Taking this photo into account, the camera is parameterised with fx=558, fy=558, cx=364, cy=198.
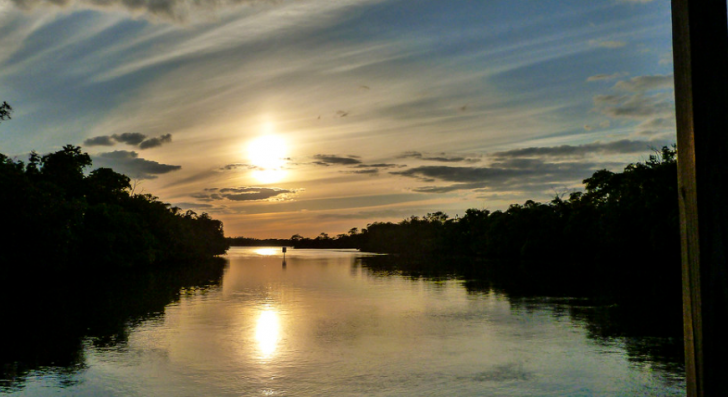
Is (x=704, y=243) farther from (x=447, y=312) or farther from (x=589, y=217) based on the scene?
(x=589, y=217)

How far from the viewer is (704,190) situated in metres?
1.81

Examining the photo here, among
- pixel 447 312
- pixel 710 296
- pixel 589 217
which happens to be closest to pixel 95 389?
pixel 710 296

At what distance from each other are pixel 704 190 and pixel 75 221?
147 ft

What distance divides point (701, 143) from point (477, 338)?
14705 mm

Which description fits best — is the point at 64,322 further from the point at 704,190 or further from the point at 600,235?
the point at 600,235

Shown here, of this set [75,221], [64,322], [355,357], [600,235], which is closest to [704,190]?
[355,357]

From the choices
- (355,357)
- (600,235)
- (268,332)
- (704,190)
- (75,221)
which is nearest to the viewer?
(704,190)

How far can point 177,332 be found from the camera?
54.7ft

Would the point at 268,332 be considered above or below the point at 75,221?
below

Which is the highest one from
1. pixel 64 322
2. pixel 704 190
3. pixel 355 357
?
pixel 704 190

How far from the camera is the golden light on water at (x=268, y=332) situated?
14180mm

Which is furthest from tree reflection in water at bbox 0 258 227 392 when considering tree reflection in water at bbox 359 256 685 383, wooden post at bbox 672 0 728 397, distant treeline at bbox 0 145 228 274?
tree reflection in water at bbox 359 256 685 383

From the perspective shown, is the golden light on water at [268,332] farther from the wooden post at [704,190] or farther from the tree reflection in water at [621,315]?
the wooden post at [704,190]

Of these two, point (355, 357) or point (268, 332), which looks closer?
point (355, 357)
